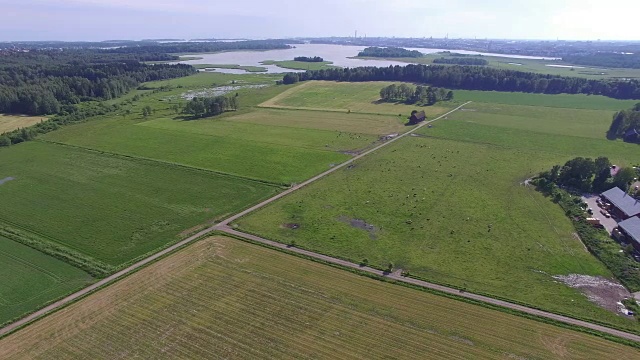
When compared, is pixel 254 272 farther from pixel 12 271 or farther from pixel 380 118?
pixel 380 118

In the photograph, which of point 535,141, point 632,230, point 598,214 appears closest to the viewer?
point 632,230

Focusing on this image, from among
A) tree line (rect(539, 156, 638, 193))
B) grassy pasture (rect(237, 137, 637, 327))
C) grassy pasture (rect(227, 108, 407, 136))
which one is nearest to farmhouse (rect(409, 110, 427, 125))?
grassy pasture (rect(227, 108, 407, 136))

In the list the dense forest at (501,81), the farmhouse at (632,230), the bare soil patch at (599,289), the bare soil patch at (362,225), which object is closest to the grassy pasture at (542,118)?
the dense forest at (501,81)

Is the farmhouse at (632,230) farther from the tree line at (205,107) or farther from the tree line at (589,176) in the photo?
the tree line at (205,107)

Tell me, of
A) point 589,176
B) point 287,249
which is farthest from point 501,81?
point 287,249

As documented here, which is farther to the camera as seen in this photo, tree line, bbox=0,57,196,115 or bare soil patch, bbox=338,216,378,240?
tree line, bbox=0,57,196,115

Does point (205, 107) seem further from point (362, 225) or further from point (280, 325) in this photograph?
point (280, 325)

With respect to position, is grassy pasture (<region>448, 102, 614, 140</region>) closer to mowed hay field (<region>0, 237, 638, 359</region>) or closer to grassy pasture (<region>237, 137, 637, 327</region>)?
grassy pasture (<region>237, 137, 637, 327</region>)
